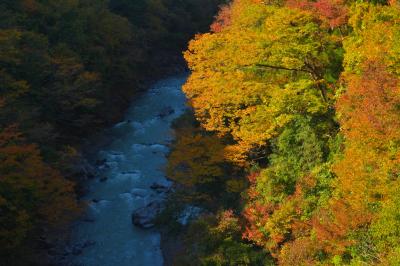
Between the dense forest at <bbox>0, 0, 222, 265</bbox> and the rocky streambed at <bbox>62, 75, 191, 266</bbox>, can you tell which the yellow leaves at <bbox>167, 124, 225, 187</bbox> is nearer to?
the rocky streambed at <bbox>62, 75, 191, 266</bbox>

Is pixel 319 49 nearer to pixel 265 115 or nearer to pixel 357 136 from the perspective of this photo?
pixel 265 115

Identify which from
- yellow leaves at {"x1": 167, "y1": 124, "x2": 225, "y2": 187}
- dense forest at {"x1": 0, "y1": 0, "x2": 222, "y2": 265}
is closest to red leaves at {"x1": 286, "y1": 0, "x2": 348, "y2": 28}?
yellow leaves at {"x1": 167, "y1": 124, "x2": 225, "y2": 187}

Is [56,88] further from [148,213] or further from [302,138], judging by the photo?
[302,138]

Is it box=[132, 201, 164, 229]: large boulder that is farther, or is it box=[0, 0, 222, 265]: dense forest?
box=[132, 201, 164, 229]: large boulder

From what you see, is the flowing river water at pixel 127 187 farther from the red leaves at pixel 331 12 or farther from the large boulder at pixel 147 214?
the red leaves at pixel 331 12

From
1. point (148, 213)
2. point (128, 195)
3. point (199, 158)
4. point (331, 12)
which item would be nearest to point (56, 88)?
point (128, 195)

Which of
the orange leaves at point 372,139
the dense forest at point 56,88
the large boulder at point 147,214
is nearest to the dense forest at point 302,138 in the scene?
the orange leaves at point 372,139
